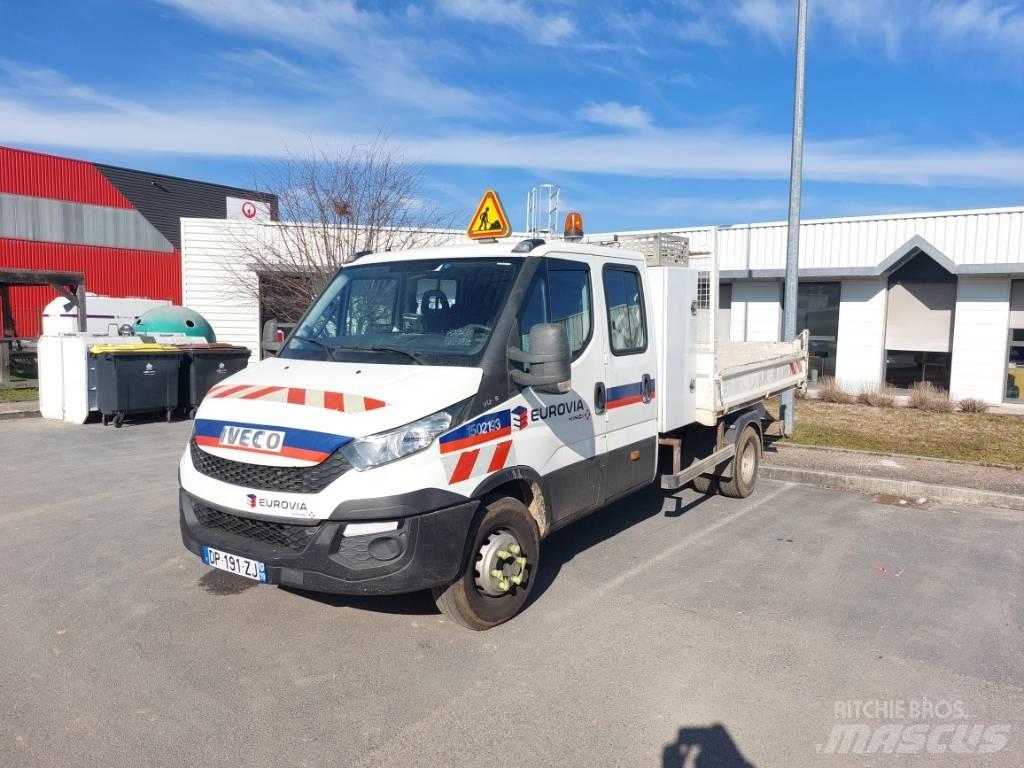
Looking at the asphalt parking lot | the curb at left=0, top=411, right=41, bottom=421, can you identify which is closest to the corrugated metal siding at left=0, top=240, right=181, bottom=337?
the curb at left=0, top=411, right=41, bottom=421

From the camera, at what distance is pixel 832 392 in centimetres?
1662

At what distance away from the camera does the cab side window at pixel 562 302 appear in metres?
4.84

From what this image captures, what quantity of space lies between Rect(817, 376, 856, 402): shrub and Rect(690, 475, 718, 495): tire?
943cm

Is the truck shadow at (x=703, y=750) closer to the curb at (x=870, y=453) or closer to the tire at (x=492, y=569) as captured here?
the tire at (x=492, y=569)

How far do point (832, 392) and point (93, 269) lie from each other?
31232 mm

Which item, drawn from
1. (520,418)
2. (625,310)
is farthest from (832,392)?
(520,418)

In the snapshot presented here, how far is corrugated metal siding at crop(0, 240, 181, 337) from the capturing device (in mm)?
31766

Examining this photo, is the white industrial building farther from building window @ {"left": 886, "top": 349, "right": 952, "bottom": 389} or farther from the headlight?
the headlight

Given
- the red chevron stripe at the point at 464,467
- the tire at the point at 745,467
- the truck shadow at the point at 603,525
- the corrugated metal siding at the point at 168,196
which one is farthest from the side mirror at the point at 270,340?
the corrugated metal siding at the point at 168,196

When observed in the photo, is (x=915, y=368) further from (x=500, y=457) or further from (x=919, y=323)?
(x=500, y=457)

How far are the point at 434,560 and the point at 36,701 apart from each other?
6.82ft

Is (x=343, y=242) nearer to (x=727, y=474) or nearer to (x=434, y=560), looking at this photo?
(x=727, y=474)

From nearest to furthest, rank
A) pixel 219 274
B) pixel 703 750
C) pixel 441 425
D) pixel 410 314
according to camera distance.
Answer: pixel 703 750, pixel 441 425, pixel 410 314, pixel 219 274

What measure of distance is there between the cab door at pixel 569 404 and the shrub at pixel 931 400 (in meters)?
12.3
